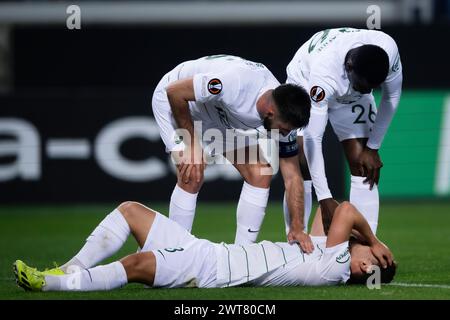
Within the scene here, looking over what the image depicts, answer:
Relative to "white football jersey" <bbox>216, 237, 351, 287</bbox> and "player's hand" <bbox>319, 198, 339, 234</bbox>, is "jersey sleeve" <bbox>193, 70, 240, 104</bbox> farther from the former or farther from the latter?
"white football jersey" <bbox>216, 237, 351, 287</bbox>

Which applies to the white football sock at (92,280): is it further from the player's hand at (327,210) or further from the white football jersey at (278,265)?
the player's hand at (327,210)

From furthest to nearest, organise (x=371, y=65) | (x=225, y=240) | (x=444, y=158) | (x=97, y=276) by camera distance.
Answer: (x=444, y=158)
(x=225, y=240)
(x=371, y=65)
(x=97, y=276)

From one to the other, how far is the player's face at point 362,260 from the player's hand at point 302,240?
11.6 inches

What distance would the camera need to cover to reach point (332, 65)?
7953mm

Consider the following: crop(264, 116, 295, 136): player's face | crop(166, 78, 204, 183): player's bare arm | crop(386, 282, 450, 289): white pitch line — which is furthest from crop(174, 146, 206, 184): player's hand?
crop(386, 282, 450, 289): white pitch line

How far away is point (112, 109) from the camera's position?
1483 centimetres

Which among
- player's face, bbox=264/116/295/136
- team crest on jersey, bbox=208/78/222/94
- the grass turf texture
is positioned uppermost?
team crest on jersey, bbox=208/78/222/94

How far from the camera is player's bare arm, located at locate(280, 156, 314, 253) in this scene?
24.6ft

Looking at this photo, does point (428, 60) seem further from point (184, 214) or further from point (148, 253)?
point (148, 253)

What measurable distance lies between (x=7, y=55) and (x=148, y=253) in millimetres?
10000

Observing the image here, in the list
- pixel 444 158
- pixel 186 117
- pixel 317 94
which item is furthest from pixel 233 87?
pixel 444 158

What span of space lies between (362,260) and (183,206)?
1.60m

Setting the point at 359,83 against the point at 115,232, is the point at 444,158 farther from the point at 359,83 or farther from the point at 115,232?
the point at 115,232
